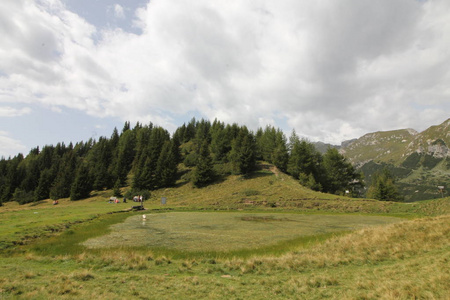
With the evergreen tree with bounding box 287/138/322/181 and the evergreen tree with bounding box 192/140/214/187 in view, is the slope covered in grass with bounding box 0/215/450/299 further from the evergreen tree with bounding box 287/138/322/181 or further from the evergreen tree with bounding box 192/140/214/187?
the evergreen tree with bounding box 287/138/322/181

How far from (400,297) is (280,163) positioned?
85.6 meters

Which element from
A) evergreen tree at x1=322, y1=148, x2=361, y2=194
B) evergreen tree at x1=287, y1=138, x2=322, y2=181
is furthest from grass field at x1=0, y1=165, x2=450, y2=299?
evergreen tree at x1=322, y1=148, x2=361, y2=194

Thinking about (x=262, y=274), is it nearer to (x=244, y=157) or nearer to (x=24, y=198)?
(x=244, y=157)

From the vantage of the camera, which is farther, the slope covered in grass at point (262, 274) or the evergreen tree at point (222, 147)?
the evergreen tree at point (222, 147)

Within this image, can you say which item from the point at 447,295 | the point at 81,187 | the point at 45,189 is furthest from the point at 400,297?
the point at 45,189

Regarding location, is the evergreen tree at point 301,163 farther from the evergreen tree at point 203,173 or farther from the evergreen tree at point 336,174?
the evergreen tree at point 203,173

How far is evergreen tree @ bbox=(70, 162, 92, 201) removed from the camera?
89062mm

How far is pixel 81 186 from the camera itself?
9100 cm

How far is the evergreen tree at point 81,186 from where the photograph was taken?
292 ft

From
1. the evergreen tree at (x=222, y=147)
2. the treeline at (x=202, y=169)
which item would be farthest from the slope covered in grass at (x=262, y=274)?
the evergreen tree at (x=222, y=147)

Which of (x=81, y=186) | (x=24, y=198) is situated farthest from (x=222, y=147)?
(x=24, y=198)

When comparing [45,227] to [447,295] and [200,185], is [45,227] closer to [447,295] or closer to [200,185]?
[447,295]

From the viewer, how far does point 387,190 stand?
83.4m

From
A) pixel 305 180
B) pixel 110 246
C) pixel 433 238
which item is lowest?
pixel 110 246
